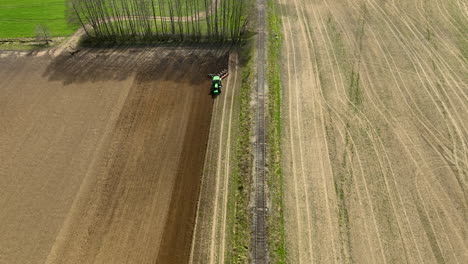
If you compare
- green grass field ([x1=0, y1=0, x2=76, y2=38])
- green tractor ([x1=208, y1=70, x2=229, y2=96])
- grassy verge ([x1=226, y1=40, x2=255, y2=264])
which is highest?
green grass field ([x1=0, y1=0, x2=76, y2=38])

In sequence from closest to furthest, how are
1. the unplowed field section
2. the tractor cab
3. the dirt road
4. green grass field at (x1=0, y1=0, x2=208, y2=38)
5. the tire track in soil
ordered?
the tire track in soil → the dirt road → the unplowed field section → the tractor cab → green grass field at (x1=0, y1=0, x2=208, y2=38)

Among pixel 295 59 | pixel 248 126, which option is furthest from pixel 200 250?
pixel 295 59

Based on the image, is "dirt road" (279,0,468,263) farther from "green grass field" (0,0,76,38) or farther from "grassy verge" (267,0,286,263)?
"green grass field" (0,0,76,38)

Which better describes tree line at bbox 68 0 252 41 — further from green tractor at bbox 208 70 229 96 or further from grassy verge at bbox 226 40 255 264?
grassy verge at bbox 226 40 255 264

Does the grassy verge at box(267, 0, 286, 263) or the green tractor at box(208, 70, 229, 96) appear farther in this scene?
the green tractor at box(208, 70, 229, 96)

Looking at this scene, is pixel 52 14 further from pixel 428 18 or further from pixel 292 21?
pixel 428 18

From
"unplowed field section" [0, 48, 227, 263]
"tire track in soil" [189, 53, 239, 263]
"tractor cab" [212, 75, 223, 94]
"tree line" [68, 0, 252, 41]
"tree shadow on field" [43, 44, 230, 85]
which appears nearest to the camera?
"tire track in soil" [189, 53, 239, 263]

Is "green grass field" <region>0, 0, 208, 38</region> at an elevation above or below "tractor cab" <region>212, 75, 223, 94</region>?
above

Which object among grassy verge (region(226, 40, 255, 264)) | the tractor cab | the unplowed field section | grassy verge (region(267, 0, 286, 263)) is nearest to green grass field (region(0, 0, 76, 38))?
the unplowed field section

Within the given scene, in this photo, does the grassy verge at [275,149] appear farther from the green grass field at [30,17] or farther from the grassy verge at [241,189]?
the green grass field at [30,17]
